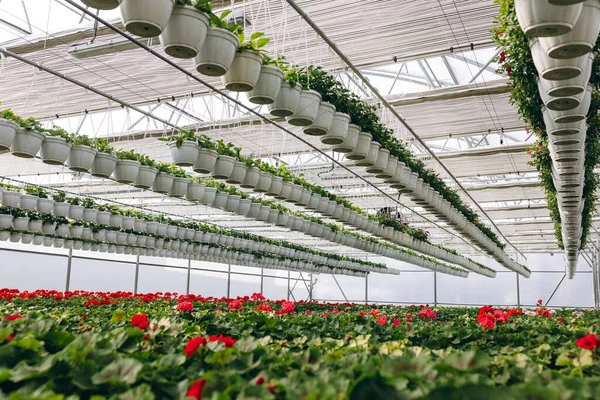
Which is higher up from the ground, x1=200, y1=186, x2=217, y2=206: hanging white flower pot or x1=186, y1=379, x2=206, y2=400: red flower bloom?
x1=200, y1=186, x2=217, y2=206: hanging white flower pot

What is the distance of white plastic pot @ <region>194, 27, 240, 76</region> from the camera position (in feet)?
9.86

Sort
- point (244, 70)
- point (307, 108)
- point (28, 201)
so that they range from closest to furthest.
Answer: point (244, 70), point (307, 108), point (28, 201)

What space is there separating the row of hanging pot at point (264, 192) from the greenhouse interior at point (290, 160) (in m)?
0.03

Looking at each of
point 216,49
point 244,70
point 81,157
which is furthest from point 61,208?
point 216,49

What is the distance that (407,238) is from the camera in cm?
1358

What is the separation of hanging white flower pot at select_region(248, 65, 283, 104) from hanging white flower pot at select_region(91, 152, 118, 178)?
2.62 meters

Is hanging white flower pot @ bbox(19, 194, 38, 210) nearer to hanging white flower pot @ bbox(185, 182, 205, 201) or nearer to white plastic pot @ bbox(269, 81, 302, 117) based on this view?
hanging white flower pot @ bbox(185, 182, 205, 201)

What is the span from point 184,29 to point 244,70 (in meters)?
0.66

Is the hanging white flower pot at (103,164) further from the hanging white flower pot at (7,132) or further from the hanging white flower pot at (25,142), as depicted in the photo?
the hanging white flower pot at (7,132)

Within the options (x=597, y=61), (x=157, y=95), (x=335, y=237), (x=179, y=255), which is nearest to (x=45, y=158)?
(x=157, y=95)

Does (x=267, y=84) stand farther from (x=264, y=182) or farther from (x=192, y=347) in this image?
(x=264, y=182)

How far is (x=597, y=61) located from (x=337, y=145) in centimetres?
226

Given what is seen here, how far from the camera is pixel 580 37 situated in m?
2.65

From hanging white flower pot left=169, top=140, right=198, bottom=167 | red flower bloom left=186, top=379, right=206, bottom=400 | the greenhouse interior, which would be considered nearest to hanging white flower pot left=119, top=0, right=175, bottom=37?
the greenhouse interior
